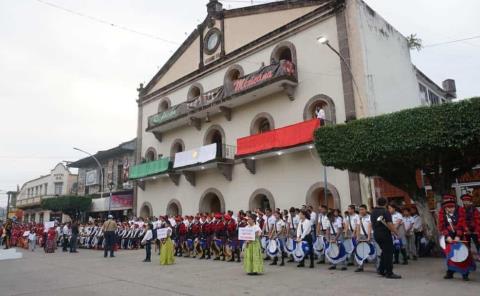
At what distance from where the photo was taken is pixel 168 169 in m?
25.4

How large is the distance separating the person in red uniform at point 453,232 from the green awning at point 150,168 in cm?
1886

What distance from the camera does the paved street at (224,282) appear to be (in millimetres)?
8133

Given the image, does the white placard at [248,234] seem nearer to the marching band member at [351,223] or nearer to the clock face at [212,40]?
the marching band member at [351,223]

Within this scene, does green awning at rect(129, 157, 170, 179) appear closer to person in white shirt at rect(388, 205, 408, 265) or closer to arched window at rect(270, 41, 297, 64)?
arched window at rect(270, 41, 297, 64)

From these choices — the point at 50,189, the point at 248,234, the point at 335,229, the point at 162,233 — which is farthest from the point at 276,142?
the point at 50,189

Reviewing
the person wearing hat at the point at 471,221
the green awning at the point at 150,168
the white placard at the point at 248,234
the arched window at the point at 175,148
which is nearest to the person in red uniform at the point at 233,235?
the white placard at the point at 248,234

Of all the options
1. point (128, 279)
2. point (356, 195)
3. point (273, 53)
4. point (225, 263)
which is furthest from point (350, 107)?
point (128, 279)

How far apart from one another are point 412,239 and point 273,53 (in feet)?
40.1

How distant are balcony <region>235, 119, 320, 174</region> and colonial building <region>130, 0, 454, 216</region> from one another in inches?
2.0

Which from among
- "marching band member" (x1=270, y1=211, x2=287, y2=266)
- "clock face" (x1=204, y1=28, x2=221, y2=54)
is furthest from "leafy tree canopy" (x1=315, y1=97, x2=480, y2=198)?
"clock face" (x1=204, y1=28, x2=221, y2=54)

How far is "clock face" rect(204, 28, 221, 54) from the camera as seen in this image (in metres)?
25.1

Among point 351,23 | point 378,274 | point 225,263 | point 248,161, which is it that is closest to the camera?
point 378,274

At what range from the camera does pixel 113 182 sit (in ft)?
116

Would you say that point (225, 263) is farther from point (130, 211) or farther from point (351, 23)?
point (130, 211)
